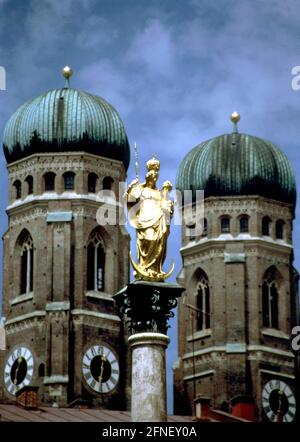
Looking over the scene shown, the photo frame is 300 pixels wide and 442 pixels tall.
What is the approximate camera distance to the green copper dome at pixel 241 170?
94.2 meters

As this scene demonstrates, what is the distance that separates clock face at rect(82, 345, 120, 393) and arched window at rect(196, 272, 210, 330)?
774 centimetres

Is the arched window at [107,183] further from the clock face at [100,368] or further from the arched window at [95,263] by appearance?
the clock face at [100,368]

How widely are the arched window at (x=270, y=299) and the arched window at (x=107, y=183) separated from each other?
1013 cm

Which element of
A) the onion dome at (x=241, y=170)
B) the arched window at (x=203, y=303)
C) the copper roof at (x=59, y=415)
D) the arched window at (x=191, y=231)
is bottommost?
the copper roof at (x=59, y=415)

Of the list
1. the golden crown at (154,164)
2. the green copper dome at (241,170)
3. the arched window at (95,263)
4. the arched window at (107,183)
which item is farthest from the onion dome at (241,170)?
the golden crown at (154,164)

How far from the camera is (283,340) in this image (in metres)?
93.3

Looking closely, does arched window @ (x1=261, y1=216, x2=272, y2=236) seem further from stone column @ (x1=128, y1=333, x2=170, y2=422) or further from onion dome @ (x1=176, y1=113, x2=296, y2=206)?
stone column @ (x1=128, y1=333, x2=170, y2=422)

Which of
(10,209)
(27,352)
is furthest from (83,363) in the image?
(10,209)

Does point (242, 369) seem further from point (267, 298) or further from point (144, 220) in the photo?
point (144, 220)

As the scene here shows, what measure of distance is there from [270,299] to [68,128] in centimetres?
1387

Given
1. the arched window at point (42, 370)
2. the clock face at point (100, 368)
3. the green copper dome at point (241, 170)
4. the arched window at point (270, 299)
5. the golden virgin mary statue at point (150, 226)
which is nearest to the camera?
the golden virgin mary statue at point (150, 226)

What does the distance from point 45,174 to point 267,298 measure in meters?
13.5

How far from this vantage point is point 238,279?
304ft

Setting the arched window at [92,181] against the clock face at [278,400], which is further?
the clock face at [278,400]
